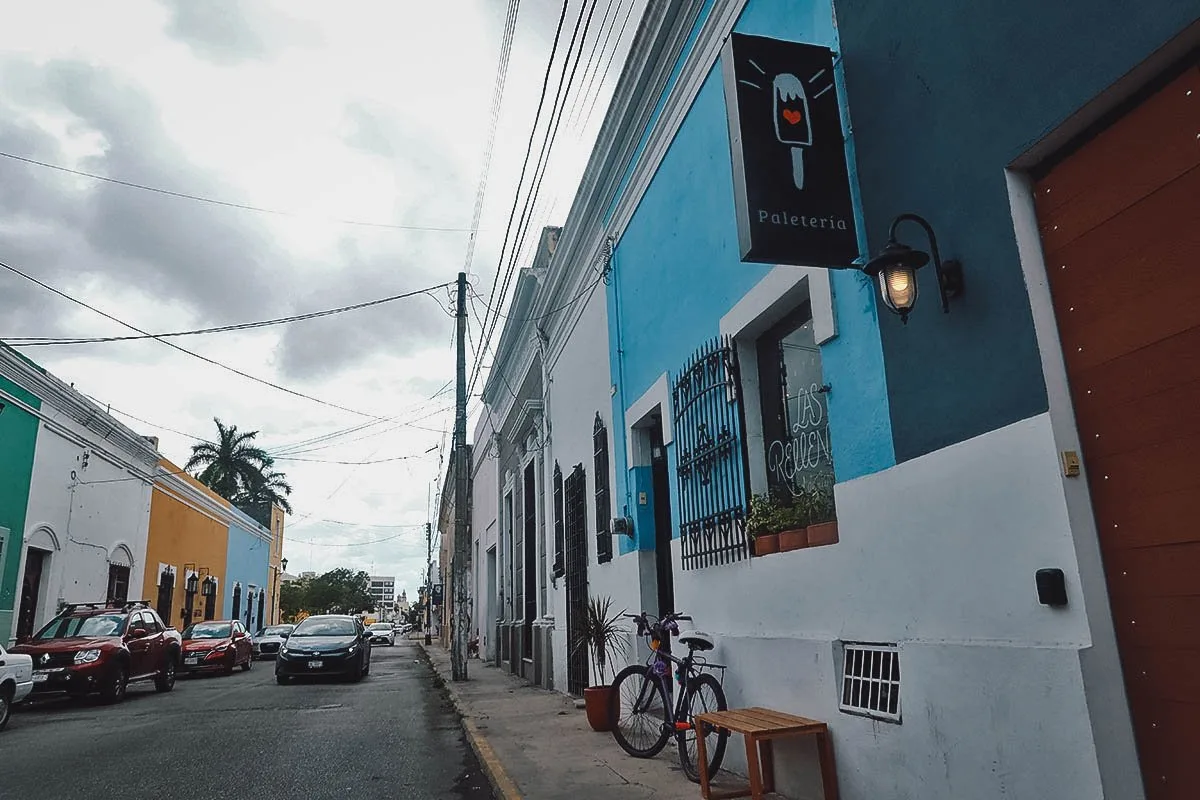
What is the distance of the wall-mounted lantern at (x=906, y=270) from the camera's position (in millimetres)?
4156

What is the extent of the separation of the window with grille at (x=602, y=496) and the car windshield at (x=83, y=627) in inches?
353

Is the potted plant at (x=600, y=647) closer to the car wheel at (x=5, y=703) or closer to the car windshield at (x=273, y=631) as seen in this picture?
the car wheel at (x=5, y=703)

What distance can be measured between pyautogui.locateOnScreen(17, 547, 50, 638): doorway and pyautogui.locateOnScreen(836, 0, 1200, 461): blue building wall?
19.2m

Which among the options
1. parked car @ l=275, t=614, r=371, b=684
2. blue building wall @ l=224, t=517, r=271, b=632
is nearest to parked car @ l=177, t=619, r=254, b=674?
parked car @ l=275, t=614, r=371, b=684

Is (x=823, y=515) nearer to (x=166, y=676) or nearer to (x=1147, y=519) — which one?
(x=1147, y=519)

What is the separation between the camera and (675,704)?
23.3ft

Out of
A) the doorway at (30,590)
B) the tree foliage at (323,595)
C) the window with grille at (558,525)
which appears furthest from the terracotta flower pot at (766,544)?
the tree foliage at (323,595)

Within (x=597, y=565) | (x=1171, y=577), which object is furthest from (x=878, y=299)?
(x=597, y=565)

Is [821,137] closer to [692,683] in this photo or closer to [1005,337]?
[1005,337]

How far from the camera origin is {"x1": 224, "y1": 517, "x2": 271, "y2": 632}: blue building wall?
37.1 meters

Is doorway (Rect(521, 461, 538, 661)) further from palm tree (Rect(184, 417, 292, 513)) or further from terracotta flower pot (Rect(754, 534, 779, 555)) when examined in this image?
palm tree (Rect(184, 417, 292, 513))

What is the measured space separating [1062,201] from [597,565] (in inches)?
310

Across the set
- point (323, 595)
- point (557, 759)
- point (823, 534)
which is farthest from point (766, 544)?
point (323, 595)

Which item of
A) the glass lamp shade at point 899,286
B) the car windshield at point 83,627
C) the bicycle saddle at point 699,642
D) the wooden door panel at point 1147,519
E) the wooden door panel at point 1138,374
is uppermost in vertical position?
the glass lamp shade at point 899,286
